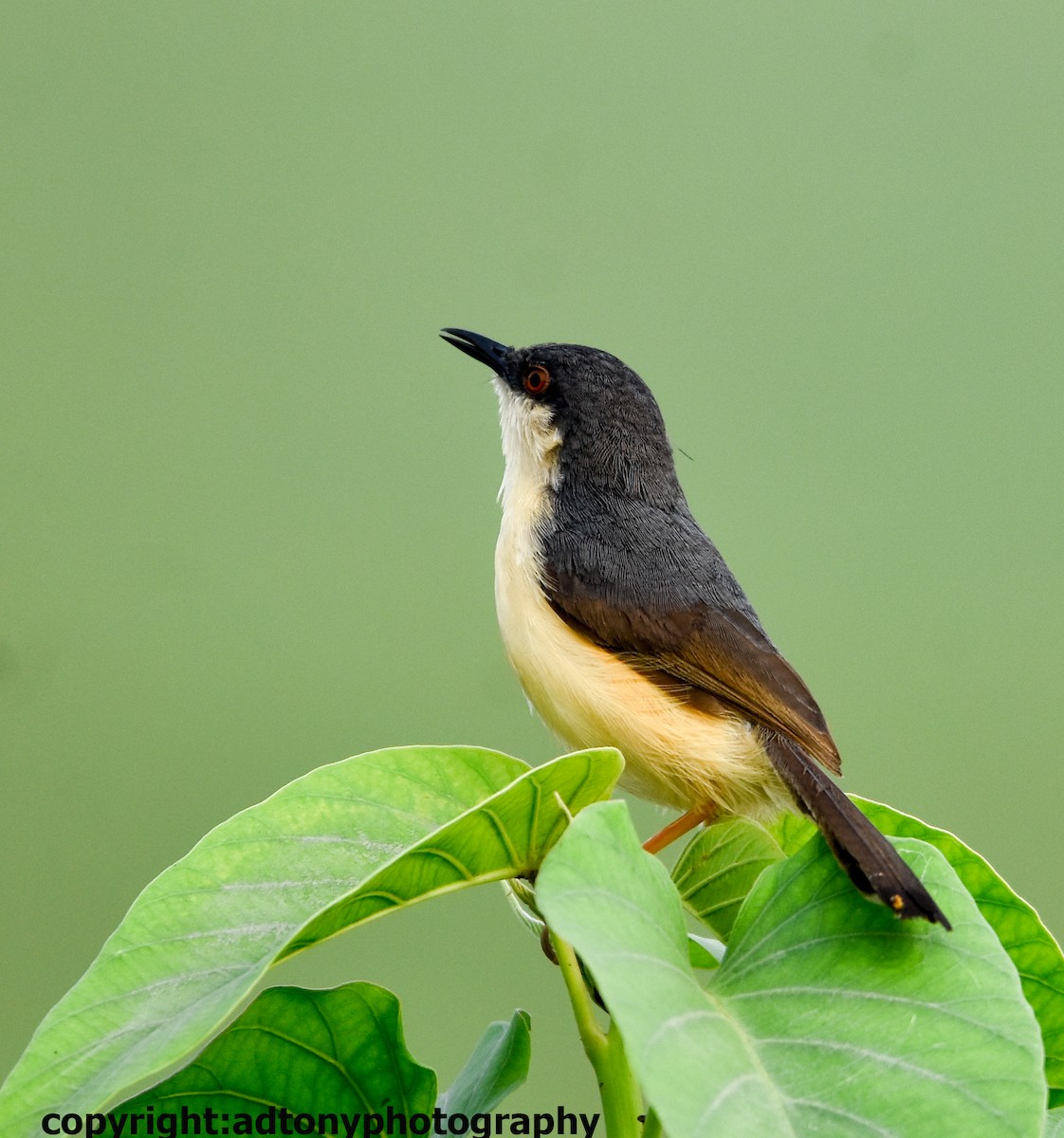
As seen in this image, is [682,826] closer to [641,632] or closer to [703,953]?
[641,632]

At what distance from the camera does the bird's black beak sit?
6.98ft

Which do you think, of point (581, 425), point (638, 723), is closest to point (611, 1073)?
point (638, 723)

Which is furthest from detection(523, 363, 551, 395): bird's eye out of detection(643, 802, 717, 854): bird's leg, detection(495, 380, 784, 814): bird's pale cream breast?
detection(643, 802, 717, 854): bird's leg

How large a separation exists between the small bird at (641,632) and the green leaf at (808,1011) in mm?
350

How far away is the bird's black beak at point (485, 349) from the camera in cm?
213

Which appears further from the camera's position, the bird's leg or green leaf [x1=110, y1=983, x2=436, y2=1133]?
the bird's leg

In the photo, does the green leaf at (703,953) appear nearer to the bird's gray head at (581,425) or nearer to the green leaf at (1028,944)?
the green leaf at (1028,944)

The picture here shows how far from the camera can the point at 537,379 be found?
2062 millimetres

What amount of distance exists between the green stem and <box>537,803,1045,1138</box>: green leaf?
4.7 inches

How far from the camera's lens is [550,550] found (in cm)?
183

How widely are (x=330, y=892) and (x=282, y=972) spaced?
8.76ft

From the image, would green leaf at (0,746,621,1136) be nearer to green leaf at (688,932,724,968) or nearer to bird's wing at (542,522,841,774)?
green leaf at (688,932,724,968)

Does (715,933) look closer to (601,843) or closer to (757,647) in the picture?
(757,647)

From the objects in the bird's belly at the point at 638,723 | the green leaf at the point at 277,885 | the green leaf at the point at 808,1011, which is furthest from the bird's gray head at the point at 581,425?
the green leaf at the point at 808,1011
